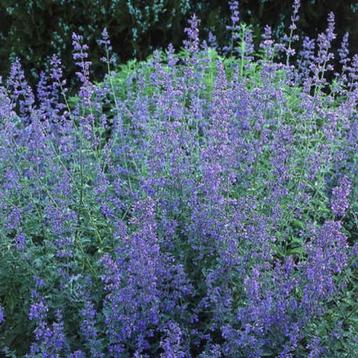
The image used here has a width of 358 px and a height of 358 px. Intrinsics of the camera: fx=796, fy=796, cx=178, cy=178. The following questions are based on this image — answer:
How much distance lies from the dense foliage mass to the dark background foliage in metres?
2.39

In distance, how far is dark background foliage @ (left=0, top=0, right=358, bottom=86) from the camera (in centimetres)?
679

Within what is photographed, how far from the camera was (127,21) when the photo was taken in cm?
684

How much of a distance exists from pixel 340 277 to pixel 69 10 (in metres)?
4.22

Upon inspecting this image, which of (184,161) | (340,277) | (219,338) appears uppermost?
(184,161)

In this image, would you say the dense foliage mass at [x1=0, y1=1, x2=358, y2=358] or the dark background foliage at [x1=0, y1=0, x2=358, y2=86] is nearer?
the dense foliage mass at [x1=0, y1=1, x2=358, y2=358]

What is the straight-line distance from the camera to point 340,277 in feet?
11.5

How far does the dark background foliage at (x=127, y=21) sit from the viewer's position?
6789mm

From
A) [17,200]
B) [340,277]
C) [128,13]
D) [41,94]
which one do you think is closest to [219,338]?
[340,277]

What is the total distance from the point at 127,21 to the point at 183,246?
11.9 ft

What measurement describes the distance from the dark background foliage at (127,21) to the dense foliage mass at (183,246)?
7.83 feet

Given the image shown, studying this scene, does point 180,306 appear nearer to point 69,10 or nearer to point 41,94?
point 41,94

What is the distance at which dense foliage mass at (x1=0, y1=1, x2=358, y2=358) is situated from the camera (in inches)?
124

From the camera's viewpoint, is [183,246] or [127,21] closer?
[183,246]

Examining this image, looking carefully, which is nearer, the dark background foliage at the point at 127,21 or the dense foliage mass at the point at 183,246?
the dense foliage mass at the point at 183,246
